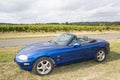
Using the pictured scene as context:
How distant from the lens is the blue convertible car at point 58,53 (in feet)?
18.1

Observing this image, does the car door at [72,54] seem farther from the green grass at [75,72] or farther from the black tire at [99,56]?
the black tire at [99,56]

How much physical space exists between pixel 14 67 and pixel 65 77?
2087 millimetres

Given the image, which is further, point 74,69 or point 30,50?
point 74,69

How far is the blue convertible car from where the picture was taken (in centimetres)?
553

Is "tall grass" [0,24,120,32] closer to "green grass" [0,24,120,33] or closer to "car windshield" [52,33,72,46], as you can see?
"green grass" [0,24,120,33]

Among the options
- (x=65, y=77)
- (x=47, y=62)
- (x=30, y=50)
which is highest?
(x=30, y=50)

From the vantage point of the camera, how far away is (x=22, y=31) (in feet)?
106

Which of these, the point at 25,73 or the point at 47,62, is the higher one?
the point at 47,62

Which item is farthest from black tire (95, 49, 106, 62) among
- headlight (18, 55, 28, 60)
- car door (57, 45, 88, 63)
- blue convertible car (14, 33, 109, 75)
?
headlight (18, 55, 28, 60)

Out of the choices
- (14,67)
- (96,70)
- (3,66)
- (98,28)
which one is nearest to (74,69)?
(96,70)

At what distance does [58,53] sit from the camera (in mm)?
5910

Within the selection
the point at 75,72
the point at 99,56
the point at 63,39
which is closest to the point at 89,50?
the point at 99,56

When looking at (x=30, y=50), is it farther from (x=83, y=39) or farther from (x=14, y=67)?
(x=83, y=39)

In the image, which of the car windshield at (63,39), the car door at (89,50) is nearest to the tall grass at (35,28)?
the car windshield at (63,39)
